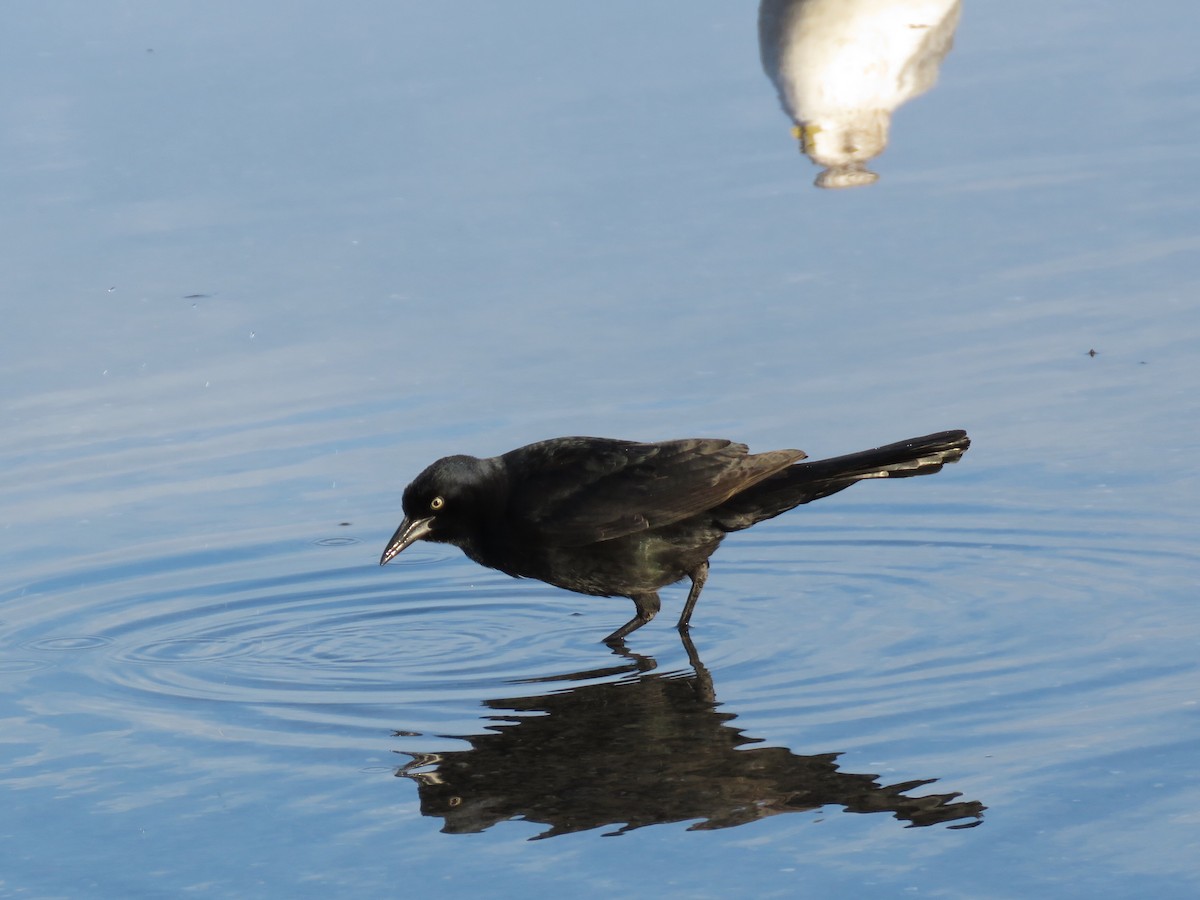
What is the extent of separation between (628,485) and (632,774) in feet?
5.03

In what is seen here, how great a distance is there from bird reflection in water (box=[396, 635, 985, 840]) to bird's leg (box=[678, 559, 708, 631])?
24.0 inches

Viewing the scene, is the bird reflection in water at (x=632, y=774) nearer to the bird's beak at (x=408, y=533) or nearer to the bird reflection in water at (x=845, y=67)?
the bird's beak at (x=408, y=533)

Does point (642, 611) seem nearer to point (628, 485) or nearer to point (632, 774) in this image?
point (628, 485)

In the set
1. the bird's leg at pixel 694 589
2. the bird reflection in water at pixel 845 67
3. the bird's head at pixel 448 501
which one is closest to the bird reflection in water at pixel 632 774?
the bird's leg at pixel 694 589

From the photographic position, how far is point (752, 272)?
33.4 feet

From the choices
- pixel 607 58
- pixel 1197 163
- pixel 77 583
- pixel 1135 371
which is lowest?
pixel 77 583

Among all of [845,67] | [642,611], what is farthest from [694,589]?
[845,67]

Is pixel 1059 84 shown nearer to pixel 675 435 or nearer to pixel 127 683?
pixel 675 435

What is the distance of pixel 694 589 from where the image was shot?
7387 mm

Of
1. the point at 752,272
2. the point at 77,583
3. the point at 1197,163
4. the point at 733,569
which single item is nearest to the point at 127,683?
the point at 77,583

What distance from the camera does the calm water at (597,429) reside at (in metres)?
5.57

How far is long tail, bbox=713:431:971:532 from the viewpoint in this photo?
709 cm

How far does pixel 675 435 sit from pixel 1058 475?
1486mm

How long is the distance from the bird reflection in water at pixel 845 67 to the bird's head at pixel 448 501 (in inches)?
190
